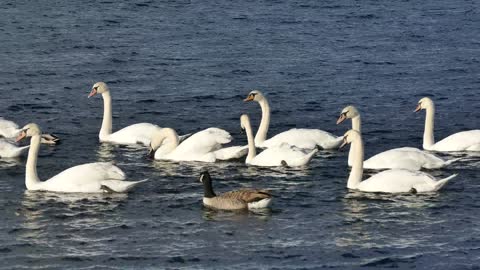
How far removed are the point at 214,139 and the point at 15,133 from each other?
516 centimetres

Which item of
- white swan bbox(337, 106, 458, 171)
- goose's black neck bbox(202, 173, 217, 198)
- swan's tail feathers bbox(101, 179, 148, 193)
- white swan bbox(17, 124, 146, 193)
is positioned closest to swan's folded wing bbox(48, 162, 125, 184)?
white swan bbox(17, 124, 146, 193)

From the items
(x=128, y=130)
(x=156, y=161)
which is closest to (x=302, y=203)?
(x=156, y=161)

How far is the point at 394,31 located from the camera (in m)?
49.0

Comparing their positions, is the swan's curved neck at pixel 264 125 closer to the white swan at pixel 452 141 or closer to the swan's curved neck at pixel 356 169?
the white swan at pixel 452 141

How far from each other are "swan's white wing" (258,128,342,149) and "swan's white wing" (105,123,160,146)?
2.98 m

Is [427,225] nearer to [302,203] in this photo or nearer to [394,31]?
[302,203]

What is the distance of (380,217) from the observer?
1026 inches

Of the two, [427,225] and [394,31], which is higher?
[394,31]

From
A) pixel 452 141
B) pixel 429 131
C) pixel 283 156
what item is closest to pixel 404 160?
pixel 452 141

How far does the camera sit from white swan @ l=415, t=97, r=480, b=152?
31.5m

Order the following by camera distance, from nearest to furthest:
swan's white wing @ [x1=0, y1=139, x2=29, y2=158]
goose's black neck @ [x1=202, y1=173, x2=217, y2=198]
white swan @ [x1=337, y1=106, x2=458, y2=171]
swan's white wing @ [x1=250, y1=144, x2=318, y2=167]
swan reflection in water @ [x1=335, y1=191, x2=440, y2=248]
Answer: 1. swan reflection in water @ [x1=335, y1=191, x2=440, y2=248]
2. goose's black neck @ [x1=202, y1=173, x2=217, y2=198]
3. white swan @ [x1=337, y1=106, x2=458, y2=171]
4. swan's white wing @ [x1=250, y1=144, x2=318, y2=167]
5. swan's white wing @ [x1=0, y1=139, x2=29, y2=158]

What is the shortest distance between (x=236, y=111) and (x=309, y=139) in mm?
5570

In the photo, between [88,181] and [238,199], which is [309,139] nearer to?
[238,199]

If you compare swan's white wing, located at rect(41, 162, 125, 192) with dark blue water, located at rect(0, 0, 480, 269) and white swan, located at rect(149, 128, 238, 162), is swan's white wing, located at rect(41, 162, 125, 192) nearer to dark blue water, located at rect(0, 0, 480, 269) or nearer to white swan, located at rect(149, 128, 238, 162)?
dark blue water, located at rect(0, 0, 480, 269)
